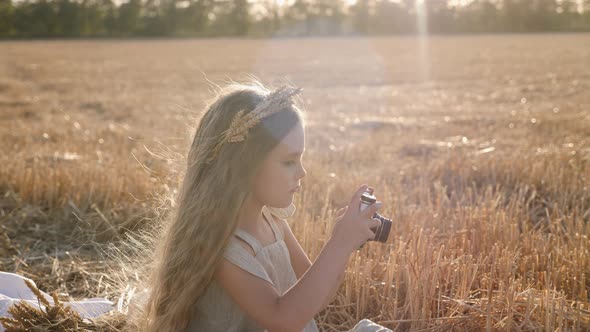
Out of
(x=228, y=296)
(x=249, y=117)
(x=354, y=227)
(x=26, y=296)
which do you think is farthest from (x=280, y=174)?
(x=26, y=296)

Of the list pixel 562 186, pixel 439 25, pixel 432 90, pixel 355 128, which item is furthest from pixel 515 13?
pixel 562 186

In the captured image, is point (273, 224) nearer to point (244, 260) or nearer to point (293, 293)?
point (244, 260)

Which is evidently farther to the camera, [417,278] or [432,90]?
[432,90]

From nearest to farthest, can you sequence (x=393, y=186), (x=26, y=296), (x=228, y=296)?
(x=228, y=296), (x=26, y=296), (x=393, y=186)

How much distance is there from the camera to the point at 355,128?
10.4 meters

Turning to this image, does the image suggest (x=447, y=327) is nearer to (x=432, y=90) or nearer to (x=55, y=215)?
(x=55, y=215)

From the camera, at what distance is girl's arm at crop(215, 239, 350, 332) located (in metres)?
2.08

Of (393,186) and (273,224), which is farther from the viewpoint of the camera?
(393,186)

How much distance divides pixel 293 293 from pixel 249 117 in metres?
0.63

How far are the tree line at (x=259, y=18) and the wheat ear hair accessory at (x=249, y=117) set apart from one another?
61.6 meters

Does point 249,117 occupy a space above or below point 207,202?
above

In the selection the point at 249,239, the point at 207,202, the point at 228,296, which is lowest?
the point at 228,296

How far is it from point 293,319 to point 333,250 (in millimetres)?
265

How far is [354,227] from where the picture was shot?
6.97 ft
